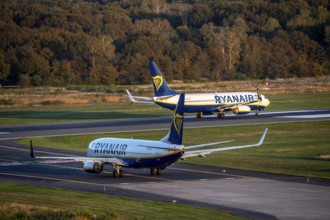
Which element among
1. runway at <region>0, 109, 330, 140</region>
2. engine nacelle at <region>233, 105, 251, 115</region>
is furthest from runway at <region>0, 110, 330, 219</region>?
engine nacelle at <region>233, 105, 251, 115</region>

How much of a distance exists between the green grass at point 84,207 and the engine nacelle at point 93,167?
6145 mm

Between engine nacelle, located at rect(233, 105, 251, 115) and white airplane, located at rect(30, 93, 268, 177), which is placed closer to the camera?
white airplane, located at rect(30, 93, 268, 177)

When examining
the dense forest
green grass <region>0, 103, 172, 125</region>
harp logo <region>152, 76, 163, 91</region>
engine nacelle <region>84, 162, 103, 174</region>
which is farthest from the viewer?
the dense forest

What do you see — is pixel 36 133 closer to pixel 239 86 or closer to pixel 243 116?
pixel 243 116

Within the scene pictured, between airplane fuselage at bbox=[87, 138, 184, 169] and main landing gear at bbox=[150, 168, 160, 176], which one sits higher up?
airplane fuselage at bbox=[87, 138, 184, 169]

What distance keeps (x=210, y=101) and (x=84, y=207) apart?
56.8 metres

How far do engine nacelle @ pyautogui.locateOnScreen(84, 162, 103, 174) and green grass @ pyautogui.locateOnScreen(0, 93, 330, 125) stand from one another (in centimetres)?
4557

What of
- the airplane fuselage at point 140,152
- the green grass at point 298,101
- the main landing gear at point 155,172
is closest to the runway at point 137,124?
the green grass at point 298,101

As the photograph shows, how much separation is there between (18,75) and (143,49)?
34781 millimetres

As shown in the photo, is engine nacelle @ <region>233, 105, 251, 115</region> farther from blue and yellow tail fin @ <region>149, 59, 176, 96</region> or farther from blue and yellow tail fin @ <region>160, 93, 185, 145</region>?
blue and yellow tail fin @ <region>160, 93, 185, 145</region>

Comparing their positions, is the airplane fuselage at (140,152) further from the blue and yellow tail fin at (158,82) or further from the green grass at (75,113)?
the green grass at (75,113)

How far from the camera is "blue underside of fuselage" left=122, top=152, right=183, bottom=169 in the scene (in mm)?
45688

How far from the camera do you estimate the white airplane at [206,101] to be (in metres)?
90.0

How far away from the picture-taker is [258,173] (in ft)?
164
